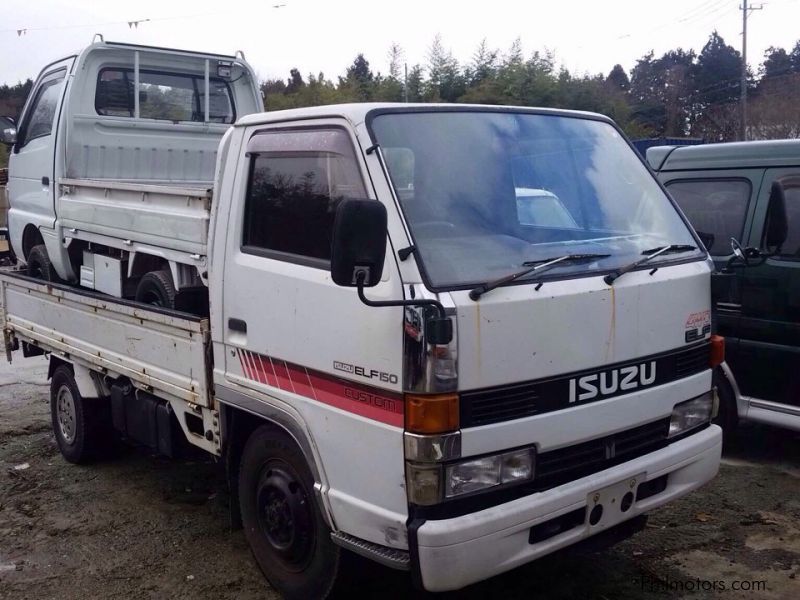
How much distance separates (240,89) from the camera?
7.27m

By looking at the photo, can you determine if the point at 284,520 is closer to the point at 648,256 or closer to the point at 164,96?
the point at 648,256

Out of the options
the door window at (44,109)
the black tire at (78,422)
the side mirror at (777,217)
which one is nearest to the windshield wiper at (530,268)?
the side mirror at (777,217)

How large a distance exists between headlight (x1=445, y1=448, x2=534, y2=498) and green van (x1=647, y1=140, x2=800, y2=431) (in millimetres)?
2519

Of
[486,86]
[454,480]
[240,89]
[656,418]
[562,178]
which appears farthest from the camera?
[486,86]

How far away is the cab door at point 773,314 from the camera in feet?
17.2

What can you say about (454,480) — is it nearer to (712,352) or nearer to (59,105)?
(712,352)

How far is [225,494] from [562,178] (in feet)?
9.84

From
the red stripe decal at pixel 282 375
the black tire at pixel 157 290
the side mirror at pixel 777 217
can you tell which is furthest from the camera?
the black tire at pixel 157 290

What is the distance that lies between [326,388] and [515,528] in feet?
2.93

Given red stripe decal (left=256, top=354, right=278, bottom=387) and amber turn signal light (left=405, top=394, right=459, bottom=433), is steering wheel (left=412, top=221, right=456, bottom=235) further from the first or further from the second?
red stripe decal (left=256, top=354, right=278, bottom=387)

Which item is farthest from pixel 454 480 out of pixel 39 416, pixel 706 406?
pixel 39 416

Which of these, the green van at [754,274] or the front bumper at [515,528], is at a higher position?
the green van at [754,274]

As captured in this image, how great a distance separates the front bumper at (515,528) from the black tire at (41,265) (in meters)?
4.63

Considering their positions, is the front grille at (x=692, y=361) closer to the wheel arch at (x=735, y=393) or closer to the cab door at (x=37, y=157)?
the wheel arch at (x=735, y=393)
